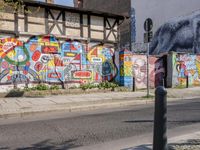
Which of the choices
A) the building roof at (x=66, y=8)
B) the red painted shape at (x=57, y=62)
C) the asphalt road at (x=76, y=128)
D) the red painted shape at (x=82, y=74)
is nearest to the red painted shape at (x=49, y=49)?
the red painted shape at (x=57, y=62)

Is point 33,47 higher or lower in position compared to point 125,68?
higher

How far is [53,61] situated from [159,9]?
18.7 metres

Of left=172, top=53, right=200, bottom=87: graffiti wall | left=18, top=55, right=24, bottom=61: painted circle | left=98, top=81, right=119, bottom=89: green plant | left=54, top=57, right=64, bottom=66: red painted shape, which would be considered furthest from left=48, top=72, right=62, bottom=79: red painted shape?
→ left=172, top=53, right=200, bottom=87: graffiti wall

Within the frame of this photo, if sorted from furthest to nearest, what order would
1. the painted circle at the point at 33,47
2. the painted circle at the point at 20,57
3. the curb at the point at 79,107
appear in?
the painted circle at the point at 33,47
the painted circle at the point at 20,57
the curb at the point at 79,107

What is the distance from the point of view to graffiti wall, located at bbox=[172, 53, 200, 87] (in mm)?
21188

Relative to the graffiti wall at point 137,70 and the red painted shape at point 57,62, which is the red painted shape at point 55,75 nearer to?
the red painted shape at point 57,62

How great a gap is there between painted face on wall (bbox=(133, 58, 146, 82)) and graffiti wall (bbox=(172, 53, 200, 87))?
2636mm

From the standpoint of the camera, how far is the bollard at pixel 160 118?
13.8 ft

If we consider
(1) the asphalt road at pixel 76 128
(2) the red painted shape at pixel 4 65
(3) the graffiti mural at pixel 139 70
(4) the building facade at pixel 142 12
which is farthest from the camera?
(4) the building facade at pixel 142 12

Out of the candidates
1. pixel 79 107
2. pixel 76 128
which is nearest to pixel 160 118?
pixel 76 128

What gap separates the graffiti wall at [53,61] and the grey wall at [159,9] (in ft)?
43.1

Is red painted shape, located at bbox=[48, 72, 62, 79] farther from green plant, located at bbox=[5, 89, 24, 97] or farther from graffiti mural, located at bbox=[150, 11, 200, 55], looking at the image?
graffiti mural, located at bbox=[150, 11, 200, 55]

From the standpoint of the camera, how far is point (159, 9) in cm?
3212

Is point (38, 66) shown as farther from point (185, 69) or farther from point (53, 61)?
point (185, 69)
